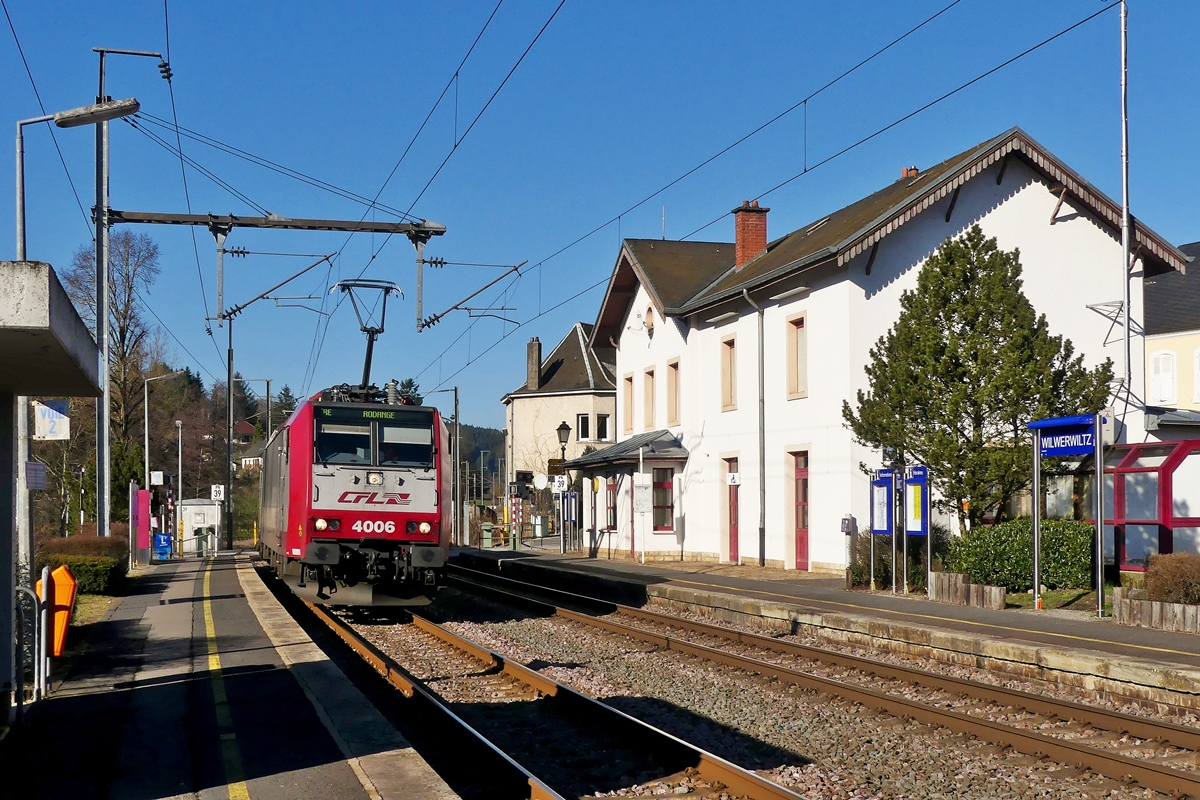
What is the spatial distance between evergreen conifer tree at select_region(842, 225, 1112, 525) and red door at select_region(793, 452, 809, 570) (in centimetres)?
628

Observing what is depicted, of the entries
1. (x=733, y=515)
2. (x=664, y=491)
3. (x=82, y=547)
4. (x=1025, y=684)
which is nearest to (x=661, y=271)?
(x=664, y=491)

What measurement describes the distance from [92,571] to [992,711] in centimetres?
1576

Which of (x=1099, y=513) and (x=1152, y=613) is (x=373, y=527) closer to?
(x=1099, y=513)

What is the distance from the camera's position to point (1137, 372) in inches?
1027

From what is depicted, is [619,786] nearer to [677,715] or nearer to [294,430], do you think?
[677,715]

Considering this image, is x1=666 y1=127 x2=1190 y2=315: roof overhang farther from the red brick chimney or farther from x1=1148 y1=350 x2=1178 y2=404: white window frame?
x1=1148 y1=350 x2=1178 y2=404: white window frame

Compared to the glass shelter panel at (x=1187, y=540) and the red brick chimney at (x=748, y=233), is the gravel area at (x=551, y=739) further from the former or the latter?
the red brick chimney at (x=748, y=233)

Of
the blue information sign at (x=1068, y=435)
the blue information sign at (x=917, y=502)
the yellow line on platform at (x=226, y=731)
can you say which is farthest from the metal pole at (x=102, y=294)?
the blue information sign at (x=1068, y=435)

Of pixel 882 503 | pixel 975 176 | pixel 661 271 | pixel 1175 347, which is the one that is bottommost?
pixel 882 503

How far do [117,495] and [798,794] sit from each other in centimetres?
4259

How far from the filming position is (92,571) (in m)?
20.7

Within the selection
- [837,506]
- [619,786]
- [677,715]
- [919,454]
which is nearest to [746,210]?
[837,506]

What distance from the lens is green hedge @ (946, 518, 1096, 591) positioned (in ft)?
60.9

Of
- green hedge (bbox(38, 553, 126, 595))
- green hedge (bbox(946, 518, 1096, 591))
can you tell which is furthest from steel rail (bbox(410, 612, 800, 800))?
green hedge (bbox(38, 553, 126, 595))
